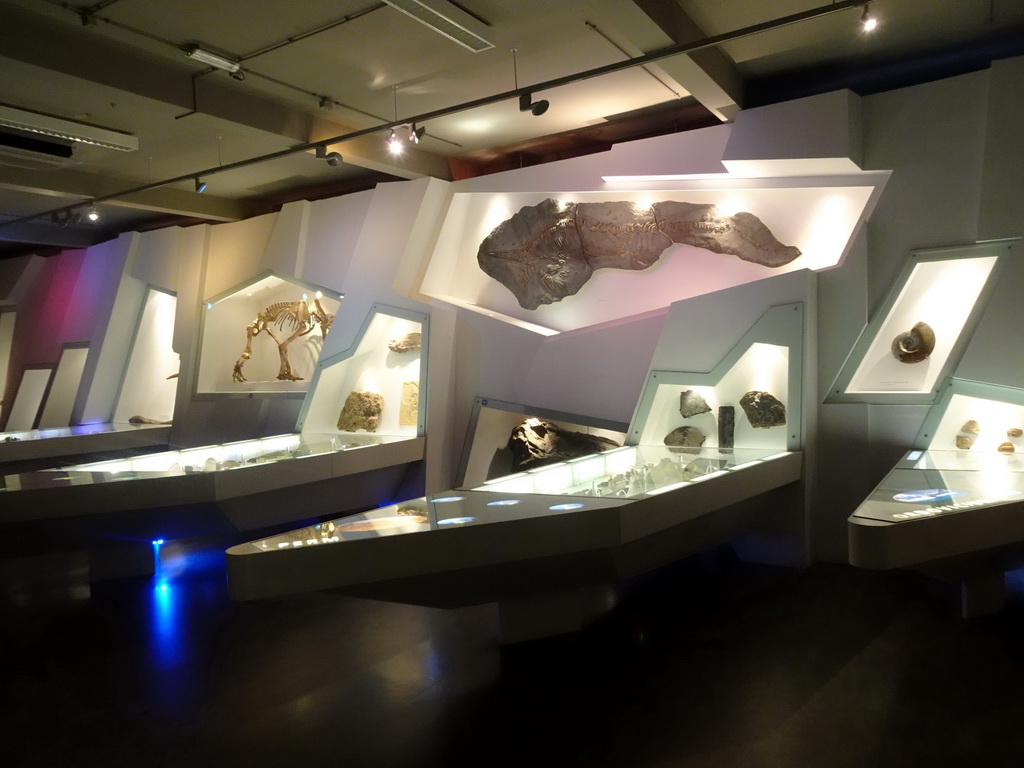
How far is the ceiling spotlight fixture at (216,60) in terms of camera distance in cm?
473

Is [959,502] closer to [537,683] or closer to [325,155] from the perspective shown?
[537,683]

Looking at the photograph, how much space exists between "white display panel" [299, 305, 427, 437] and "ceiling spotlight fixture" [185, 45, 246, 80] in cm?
266

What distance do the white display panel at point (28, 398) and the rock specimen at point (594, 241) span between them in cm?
697

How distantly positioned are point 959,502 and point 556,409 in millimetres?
3588

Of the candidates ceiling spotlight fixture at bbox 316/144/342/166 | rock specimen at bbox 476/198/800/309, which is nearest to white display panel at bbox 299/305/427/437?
rock specimen at bbox 476/198/800/309

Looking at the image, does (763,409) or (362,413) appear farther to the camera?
(362,413)

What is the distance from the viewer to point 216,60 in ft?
15.8

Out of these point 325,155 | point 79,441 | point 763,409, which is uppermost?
point 325,155

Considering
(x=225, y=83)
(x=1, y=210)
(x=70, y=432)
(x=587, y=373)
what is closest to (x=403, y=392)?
(x=587, y=373)

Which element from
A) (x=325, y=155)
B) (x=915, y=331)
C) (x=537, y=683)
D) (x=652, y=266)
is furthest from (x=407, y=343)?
(x=537, y=683)

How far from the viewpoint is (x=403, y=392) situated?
731 centimetres

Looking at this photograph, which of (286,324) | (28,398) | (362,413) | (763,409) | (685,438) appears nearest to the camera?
(763,409)

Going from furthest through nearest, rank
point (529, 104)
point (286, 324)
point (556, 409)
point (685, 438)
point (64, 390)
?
point (64, 390)
point (286, 324)
point (556, 409)
point (685, 438)
point (529, 104)

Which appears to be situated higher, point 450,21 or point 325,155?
point 450,21
